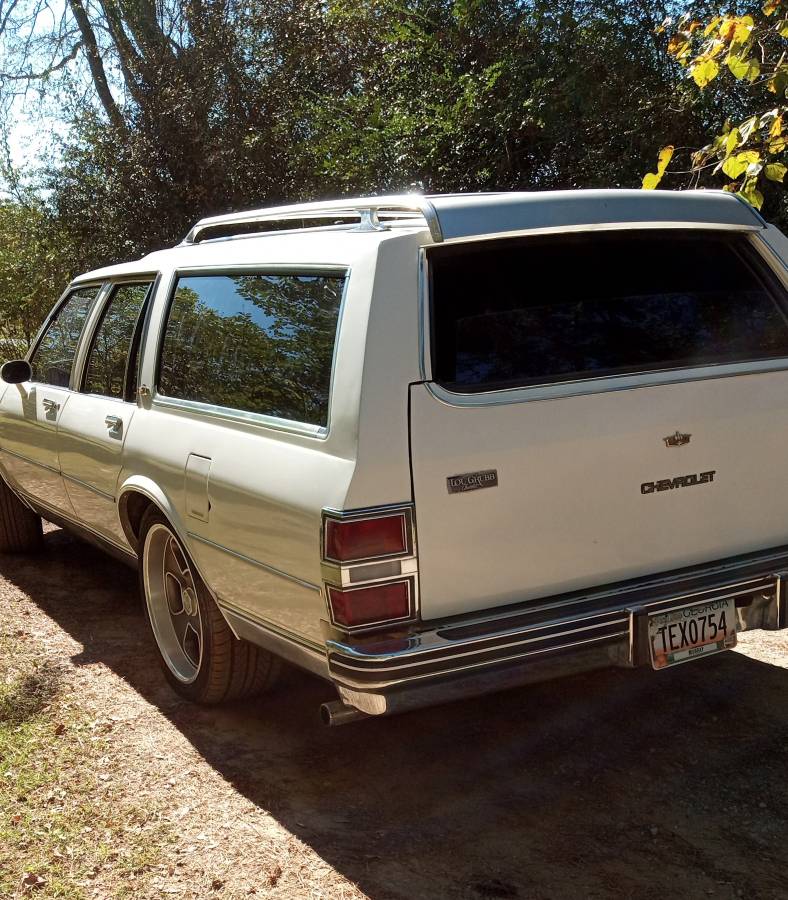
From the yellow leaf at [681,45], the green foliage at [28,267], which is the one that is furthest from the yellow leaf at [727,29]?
the green foliage at [28,267]

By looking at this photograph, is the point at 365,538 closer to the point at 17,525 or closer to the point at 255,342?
the point at 255,342

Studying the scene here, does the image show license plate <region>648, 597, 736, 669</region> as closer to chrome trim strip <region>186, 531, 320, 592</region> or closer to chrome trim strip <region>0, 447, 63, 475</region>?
chrome trim strip <region>186, 531, 320, 592</region>

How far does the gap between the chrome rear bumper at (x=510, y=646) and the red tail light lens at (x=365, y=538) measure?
0.25 m

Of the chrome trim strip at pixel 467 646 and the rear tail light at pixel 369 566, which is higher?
the rear tail light at pixel 369 566

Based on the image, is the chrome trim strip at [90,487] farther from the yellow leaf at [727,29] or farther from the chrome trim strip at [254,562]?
the yellow leaf at [727,29]

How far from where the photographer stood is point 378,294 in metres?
3.18

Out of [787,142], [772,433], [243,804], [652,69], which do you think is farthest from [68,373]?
[652,69]

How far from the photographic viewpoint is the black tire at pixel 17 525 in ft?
22.5

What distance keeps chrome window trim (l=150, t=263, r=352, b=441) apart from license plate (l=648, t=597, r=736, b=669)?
4.02 feet

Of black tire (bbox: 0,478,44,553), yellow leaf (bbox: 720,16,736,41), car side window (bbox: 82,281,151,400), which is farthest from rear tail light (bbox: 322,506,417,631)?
black tire (bbox: 0,478,44,553)

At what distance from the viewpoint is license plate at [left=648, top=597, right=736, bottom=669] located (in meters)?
3.37

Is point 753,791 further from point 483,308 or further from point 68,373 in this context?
point 68,373

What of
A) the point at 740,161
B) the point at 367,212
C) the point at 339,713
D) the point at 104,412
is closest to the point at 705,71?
the point at 740,161

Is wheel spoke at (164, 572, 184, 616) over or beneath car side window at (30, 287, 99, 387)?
beneath
